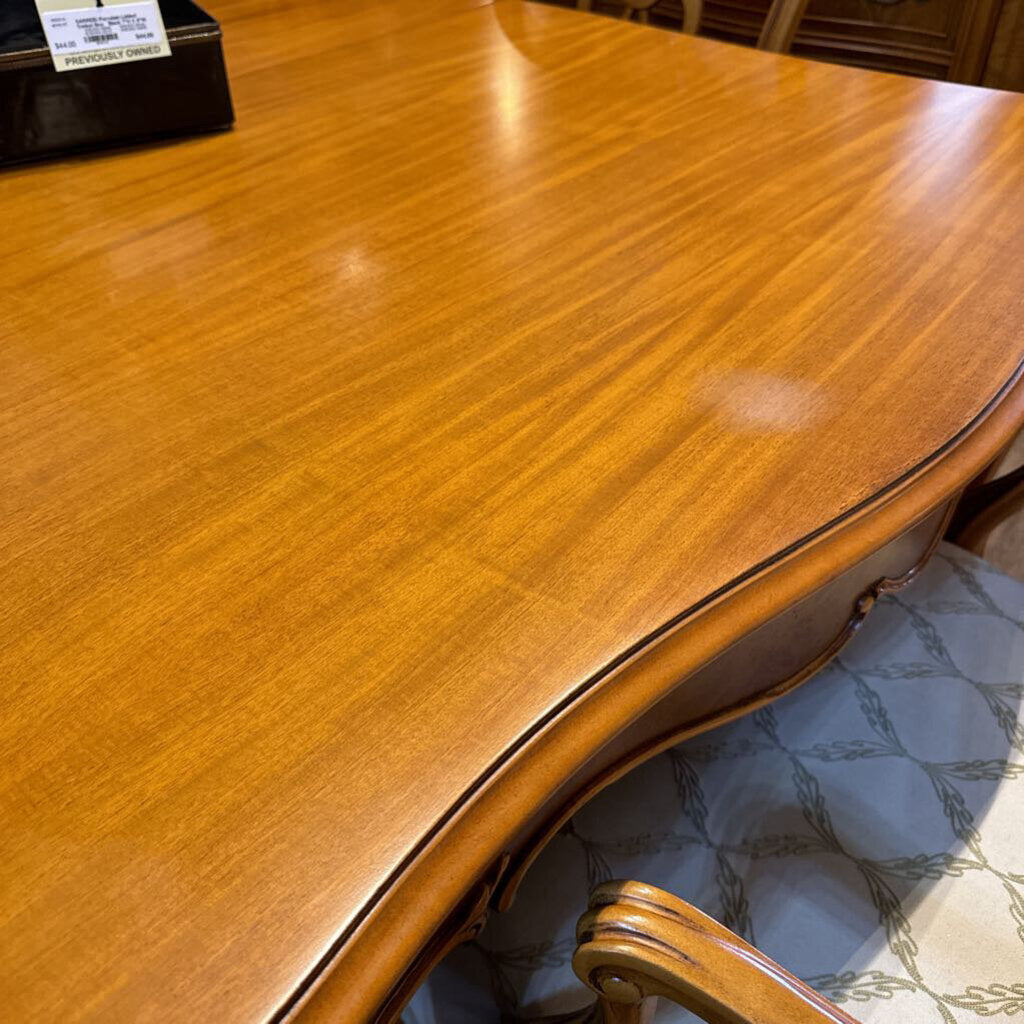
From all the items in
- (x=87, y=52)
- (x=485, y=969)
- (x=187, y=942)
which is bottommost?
(x=485, y=969)

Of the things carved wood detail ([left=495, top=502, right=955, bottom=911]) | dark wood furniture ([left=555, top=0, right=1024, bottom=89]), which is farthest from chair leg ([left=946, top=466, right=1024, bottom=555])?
dark wood furniture ([left=555, top=0, right=1024, bottom=89])

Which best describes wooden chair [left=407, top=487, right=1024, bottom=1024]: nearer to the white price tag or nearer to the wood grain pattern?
the wood grain pattern

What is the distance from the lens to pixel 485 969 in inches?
19.8

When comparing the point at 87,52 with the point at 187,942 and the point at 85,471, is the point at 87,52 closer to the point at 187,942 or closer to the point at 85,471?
the point at 85,471

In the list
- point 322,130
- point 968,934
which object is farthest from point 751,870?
point 322,130

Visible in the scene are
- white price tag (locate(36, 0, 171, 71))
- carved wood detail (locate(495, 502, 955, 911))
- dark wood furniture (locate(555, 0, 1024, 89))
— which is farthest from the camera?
dark wood furniture (locate(555, 0, 1024, 89))

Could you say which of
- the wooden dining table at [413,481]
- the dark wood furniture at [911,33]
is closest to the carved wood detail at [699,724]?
the wooden dining table at [413,481]

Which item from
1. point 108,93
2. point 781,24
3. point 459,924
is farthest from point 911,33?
point 459,924

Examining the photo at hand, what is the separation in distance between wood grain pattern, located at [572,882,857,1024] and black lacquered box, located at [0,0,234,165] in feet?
2.17

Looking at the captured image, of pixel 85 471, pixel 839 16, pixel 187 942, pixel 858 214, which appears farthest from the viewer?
pixel 839 16

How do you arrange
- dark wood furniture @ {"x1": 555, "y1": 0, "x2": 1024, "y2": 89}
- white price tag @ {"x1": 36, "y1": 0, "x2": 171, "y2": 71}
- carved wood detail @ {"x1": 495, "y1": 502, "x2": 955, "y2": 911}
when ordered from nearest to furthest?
carved wood detail @ {"x1": 495, "y1": 502, "x2": 955, "y2": 911} < white price tag @ {"x1": 36, "y1": 0, "x2": 171, "y2": 71} < dark wood furniture @ {"x1": 555, "y1": 0, "x2": 1024, "y2": 89}

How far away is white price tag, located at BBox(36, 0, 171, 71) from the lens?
0.67 meters

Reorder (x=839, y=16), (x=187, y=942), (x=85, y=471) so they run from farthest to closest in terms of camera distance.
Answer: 1. (x=839, y=16)
2. (x=85, y=471)
3. (x=187, y=942)

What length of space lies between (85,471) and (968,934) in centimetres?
49
